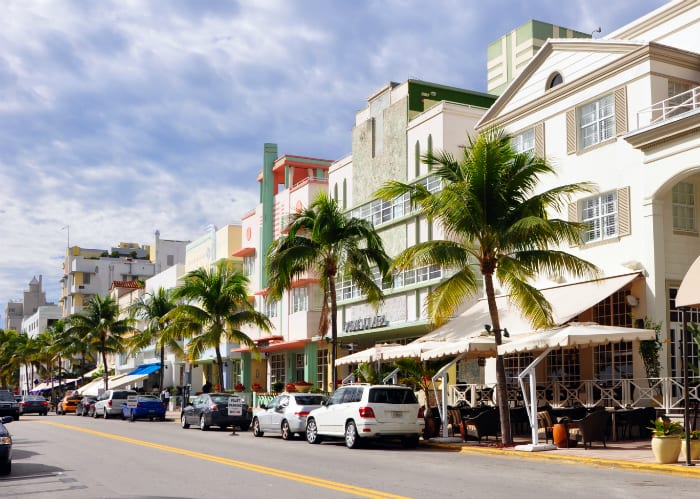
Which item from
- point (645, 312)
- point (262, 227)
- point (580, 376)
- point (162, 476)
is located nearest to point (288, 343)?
point (262, 227)

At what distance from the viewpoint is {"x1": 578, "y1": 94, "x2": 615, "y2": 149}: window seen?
82.8 ft

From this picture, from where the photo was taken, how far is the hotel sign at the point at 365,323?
1421 inches

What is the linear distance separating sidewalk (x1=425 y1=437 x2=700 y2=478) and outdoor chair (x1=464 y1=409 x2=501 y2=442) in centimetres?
26

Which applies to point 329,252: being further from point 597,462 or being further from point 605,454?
point 597,462

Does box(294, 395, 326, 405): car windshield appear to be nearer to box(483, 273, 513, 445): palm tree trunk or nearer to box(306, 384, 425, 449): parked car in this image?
box(306, 384, 425, 449): parked car

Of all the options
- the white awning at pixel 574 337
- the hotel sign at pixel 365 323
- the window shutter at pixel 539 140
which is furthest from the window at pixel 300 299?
the white awning at pixel 574 337

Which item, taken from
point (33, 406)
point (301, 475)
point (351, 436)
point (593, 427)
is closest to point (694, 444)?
point (593, 427)

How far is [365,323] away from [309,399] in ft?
38.1

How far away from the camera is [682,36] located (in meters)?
26.5

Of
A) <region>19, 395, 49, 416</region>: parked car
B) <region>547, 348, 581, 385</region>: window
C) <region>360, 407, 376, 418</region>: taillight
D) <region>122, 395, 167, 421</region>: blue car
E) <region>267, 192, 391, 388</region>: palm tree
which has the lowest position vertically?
<region>19, 395, 49, 416</region>: parked car

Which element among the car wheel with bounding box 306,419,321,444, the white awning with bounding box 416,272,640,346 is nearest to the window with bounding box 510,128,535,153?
the white awning with bounding box 416,272,640,346

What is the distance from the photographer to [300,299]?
4353cm

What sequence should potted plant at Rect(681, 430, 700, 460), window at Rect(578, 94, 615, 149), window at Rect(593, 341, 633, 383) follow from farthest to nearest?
1. window at Rect(578, 94, 615, 149)
2. window at Rect(593, 341, 633, 383)
3. potted plant at Rect(681, 430, 700, 460)

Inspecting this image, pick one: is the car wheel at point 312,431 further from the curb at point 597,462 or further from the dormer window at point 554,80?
the dormer window at point 554,80
